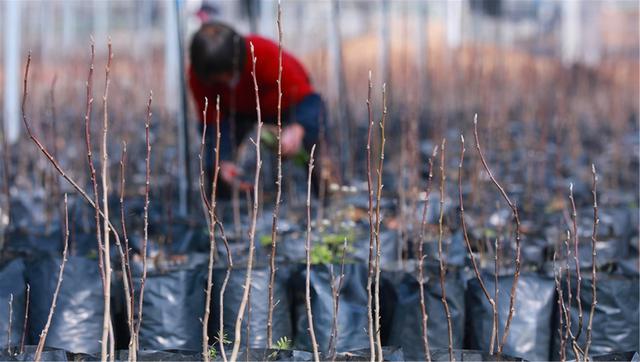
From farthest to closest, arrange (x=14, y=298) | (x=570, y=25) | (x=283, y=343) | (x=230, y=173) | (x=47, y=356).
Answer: (x=570, y=25) → (x=230, y=173) → (x=14, y=298) → (x=283, y=343) → (x=47, y=356)

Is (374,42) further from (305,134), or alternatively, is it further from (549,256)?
(549,256)

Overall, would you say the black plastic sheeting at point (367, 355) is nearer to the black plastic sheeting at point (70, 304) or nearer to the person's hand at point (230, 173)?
the black plastic sheeting at point (70, 304)

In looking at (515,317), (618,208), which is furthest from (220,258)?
(618,208)

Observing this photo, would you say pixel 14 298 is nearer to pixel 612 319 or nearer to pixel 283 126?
pixel 612 319

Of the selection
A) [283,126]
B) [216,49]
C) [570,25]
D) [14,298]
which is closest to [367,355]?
[14,298]

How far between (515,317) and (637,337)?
0.35 m

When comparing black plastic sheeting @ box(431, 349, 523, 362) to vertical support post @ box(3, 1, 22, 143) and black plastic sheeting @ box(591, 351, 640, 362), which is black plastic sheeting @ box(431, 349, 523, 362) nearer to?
black plastic sheeting @ box(591, 351, 640, 362)

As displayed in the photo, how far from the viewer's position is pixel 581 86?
9695 mm

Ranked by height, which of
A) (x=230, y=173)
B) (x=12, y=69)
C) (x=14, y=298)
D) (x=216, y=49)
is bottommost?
(x=14, y=298)

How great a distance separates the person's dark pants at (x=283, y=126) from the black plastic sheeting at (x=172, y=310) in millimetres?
1641

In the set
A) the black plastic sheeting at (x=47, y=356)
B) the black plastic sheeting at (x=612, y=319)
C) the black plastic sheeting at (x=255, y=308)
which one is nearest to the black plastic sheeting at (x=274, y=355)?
the black plastic sheeting at (x=47, y=356)

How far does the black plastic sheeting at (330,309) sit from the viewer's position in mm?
2627

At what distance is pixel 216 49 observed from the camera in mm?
3863

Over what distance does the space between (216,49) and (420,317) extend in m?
1.67
